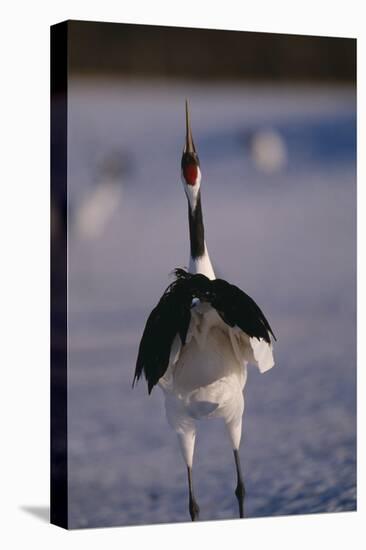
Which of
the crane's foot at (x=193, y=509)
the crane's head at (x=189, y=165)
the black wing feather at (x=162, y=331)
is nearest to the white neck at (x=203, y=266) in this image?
the black wing feather at (x=162, y=331)

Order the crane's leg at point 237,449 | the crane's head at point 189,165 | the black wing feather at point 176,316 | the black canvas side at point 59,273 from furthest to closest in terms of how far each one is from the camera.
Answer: the crane's leg at point 237,449, the crane's head at point 189,165, the black wing feather at point 176,316, the black canvas side at point 59,273

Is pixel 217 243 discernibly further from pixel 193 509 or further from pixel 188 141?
pixel 193 509

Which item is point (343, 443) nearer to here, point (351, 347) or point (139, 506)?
point (351, 347)

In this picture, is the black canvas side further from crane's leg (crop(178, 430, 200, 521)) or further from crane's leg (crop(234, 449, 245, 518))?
crane's leg (crop(234, 449, 245, 518))

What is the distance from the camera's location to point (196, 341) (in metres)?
9.79

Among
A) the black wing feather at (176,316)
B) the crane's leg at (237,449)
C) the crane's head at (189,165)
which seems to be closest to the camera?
the black wing feather at (176,316)

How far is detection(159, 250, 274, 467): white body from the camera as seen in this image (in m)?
9.79

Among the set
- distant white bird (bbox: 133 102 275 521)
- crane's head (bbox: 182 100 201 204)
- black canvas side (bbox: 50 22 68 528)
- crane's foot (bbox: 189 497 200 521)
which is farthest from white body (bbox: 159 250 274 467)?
black canvas side (bbox: 50 22 68 528)

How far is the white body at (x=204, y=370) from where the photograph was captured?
9789 millimetres

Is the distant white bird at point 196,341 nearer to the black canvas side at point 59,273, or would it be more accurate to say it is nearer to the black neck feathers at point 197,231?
the black neck feathers at point 197,231

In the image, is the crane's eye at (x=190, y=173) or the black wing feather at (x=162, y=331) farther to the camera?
the crane's eye at (x=190, y=173)

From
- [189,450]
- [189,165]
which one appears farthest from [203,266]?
[189,450]

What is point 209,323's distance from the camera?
9.80 meters

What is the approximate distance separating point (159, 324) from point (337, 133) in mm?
1647
